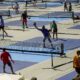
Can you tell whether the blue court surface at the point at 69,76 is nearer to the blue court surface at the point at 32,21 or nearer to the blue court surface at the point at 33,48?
the blue court surface at the point at 33,48

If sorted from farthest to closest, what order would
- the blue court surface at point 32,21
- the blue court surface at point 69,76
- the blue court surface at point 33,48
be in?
the blue court surface at point 32,21 → the blue court surface at point 33,48 → the blue court surface at point 69,76

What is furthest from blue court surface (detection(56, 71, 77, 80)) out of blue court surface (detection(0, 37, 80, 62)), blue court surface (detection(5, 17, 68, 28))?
blue court surface (detection(5, 17, 68, 28))

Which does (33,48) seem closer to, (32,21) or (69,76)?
(69,76)

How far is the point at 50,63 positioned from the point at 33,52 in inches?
135

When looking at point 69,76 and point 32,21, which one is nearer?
point 69,76

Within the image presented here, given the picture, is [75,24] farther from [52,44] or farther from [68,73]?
[68,73]

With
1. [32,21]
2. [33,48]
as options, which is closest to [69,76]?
[33,48]

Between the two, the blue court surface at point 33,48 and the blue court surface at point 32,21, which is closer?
the blue court surface at point 33,48

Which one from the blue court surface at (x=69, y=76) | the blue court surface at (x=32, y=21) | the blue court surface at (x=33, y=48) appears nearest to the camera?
the blue court surface at (x=69, y=76)

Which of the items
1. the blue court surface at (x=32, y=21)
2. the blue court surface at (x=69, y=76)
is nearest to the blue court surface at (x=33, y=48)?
the blue court surface at (x=69, y=76)

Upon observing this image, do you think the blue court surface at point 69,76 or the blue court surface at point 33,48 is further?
the blue court surface at point 33,48

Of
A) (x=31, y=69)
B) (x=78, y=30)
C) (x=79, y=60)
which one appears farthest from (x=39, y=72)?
(x=78, y=30)

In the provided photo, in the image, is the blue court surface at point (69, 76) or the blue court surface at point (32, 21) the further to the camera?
the blue court surface at point (32, 21)

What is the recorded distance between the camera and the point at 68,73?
20781 millimetres
